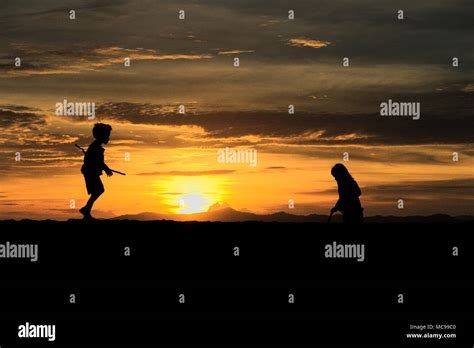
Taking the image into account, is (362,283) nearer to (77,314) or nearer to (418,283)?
(418,283)

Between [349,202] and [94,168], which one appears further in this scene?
[349,202]

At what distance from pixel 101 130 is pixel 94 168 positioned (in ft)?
2.79

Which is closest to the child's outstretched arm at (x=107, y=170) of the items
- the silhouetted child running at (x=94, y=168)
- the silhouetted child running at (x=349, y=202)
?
the silhouetted child running at (x=94, y=168)

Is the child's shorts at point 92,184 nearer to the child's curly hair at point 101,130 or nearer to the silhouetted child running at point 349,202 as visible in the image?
the child's curly hair at point 101,130

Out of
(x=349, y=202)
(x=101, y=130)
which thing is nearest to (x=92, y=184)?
(x=101, y=130)

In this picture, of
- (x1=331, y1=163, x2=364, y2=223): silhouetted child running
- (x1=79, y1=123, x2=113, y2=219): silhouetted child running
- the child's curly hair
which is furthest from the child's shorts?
(x1=331, y1=163, x2=364, y2=223): silhouetted child running

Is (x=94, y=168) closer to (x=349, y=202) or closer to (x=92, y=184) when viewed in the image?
(x=92, y=184)

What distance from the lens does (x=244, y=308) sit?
1496cm

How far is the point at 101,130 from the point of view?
59.4 ft

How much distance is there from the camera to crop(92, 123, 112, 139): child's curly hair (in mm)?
18095

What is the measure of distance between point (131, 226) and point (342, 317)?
517 centimetres

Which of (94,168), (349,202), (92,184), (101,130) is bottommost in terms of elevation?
(349,202)

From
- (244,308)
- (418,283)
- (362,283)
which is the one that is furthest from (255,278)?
(418,283)

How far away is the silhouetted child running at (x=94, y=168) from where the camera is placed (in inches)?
709
